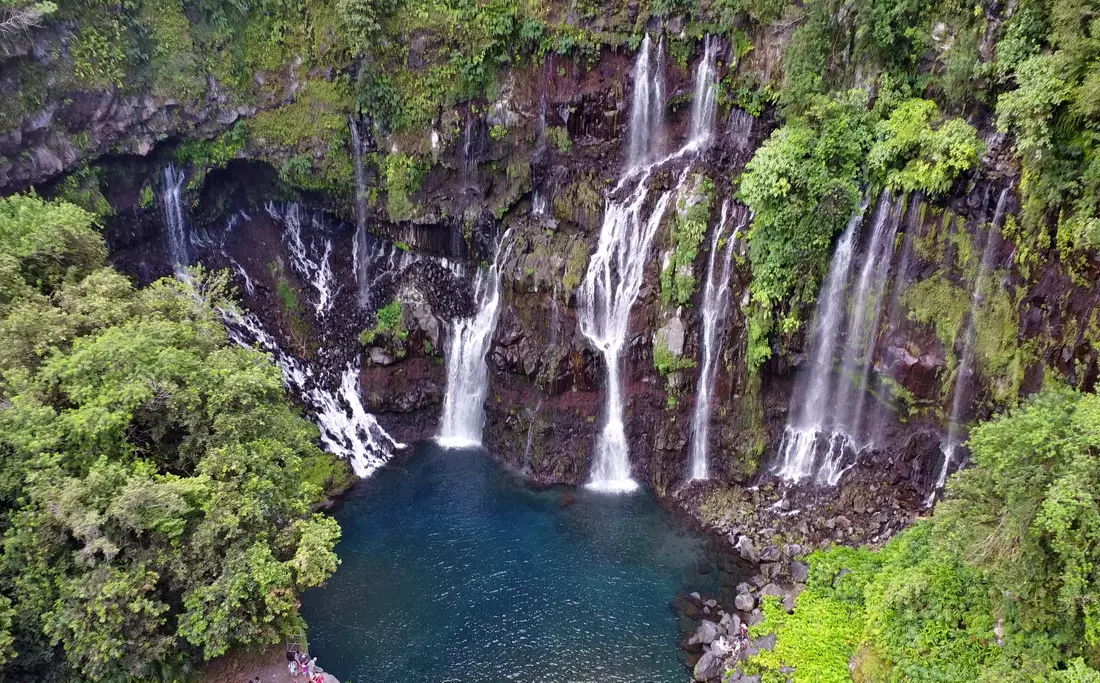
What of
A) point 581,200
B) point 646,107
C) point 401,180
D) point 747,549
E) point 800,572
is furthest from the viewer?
point 401,180

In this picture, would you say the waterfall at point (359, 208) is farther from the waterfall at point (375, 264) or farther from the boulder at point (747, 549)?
the boulder at point (747, 549)

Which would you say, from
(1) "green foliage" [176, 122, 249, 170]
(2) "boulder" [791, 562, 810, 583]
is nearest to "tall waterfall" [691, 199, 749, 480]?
(2) "boulder" [791, 562, 810, 583]

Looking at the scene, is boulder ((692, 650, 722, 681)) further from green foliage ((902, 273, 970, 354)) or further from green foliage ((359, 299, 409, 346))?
green foliage ((359, 299, 409, 346))

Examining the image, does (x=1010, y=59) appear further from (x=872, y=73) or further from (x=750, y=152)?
(x=750, y=152)

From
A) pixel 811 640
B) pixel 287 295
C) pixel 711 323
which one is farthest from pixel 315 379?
pixel 811 640

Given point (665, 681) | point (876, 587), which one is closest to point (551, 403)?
point (665, 681)

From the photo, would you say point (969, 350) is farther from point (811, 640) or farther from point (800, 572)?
point (811, 640)

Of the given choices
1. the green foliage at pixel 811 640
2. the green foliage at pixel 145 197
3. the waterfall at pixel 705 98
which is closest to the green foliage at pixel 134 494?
the green foliage at pixel 145 197
